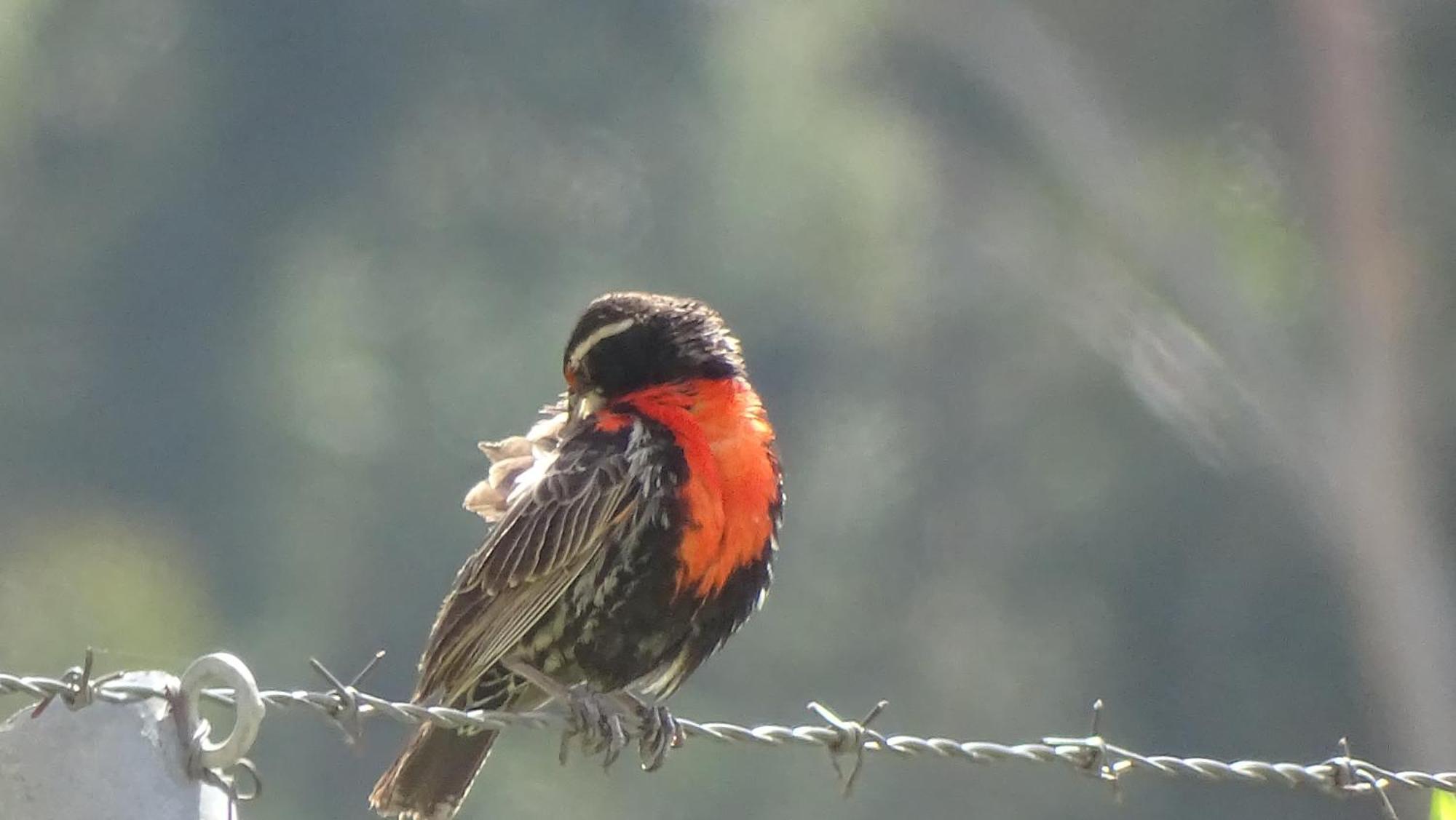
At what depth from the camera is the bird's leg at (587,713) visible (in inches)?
197

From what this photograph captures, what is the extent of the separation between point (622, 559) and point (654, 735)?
15.6 inches

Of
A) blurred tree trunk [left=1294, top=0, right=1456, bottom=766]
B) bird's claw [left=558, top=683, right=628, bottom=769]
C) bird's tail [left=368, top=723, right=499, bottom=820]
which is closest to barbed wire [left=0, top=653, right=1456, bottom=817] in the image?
bird's claw [left=558, top=683, right=628, bottom=769]

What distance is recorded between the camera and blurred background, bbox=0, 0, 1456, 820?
14766 millimetres

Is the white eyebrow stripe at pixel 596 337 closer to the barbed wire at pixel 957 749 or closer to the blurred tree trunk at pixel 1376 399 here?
the barbed wire at pixel 957 749

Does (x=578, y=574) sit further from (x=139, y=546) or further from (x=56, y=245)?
(x=56, y=245)

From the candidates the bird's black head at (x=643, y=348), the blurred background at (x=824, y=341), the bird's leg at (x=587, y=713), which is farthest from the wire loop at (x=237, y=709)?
the blurred background at (x=824, y=341)

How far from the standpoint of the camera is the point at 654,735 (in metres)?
5.14

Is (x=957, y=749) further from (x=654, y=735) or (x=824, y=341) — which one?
(x=824, y=341)

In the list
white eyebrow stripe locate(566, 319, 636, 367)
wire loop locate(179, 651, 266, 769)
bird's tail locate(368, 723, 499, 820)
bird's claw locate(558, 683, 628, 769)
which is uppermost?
white eyebrow stripe locate(566, 319, 636, 367)

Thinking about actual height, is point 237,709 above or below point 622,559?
below

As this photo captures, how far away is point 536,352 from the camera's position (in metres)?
20.5

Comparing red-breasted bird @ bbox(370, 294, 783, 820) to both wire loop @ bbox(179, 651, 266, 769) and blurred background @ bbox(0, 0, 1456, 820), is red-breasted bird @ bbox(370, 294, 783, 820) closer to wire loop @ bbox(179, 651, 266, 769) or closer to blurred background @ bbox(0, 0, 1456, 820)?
wire loop @ bbox(179, 651, 266, 769)

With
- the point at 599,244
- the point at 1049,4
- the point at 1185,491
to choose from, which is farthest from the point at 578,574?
the point at 599,244

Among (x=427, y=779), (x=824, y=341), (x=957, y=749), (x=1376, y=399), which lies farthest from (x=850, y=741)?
(x=824, y=341)
